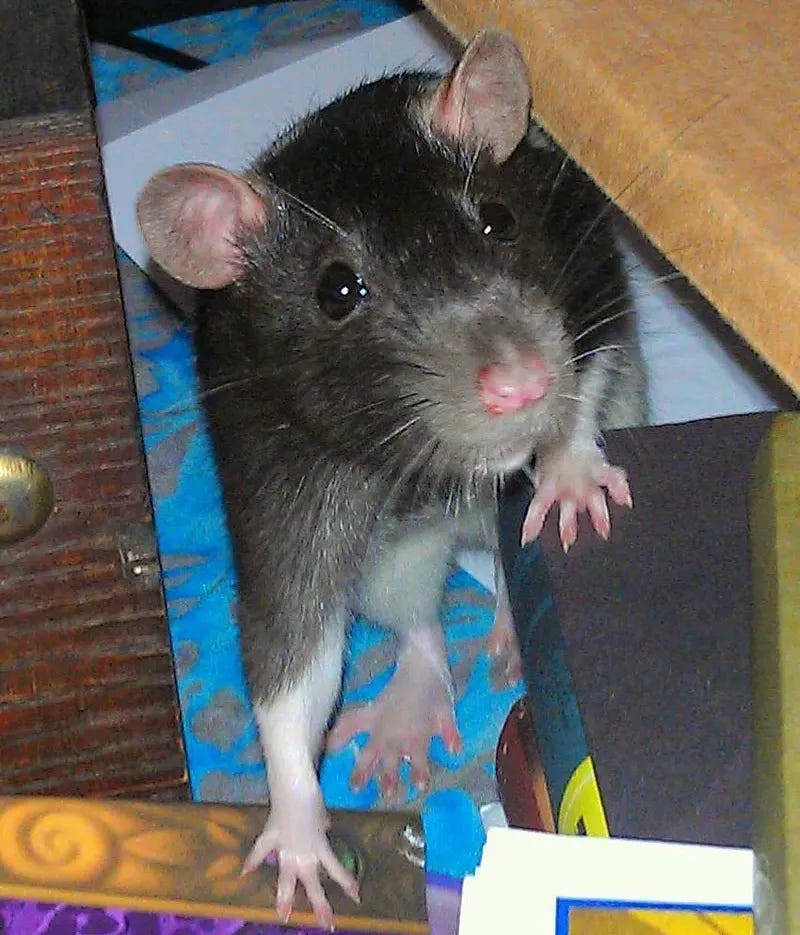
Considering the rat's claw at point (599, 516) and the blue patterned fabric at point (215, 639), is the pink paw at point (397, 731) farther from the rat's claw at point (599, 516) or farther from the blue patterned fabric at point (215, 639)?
the rat's claw at point (599, 516)

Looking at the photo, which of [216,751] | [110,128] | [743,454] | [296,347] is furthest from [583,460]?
[110,128]

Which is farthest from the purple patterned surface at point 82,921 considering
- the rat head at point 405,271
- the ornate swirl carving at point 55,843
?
the rat head at point 405,271

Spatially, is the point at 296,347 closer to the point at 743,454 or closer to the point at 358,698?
the point at 743,454

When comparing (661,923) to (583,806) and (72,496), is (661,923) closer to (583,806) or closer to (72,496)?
(583,806)

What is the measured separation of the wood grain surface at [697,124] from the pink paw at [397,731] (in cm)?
65

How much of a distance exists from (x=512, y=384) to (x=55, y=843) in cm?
41

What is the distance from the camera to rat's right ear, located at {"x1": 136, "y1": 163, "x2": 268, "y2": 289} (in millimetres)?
1067

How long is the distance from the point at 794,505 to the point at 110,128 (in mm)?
1109

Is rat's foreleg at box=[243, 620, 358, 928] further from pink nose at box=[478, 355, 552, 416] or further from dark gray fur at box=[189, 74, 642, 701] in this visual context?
pink nose at box=[478, 355, 552, 416]

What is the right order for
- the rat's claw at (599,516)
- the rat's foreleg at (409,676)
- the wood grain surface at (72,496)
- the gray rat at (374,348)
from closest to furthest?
the wood grain surface at (72,496), the gray rat at (374,348), the rat's claw at (599,516), the rat's foreleg at (409,676)

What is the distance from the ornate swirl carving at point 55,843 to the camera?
39.9 inches

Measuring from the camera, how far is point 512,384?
3.10 feet

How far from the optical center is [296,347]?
1128 millimetres

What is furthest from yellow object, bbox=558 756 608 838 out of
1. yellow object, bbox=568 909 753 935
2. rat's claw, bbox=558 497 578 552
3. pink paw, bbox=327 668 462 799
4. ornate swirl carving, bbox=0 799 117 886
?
pink paw, bbox=327 668 462 799
